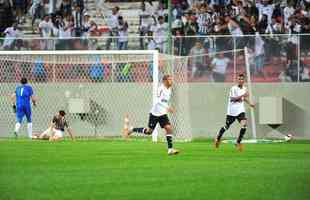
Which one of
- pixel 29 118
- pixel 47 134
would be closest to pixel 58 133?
pixel 47 134

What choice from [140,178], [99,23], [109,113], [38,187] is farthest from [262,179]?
[99,23]

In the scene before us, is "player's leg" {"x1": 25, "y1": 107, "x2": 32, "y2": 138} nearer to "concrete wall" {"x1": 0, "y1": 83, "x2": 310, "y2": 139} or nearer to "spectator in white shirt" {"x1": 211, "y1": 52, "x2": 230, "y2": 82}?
"concrete wall" {"x1": 0, "y1": 83, "x2": 310, "y2": 139}

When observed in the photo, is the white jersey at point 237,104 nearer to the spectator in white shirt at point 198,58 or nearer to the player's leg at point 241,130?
the player's leg at point 241,130

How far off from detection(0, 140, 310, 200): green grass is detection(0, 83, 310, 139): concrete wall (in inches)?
319

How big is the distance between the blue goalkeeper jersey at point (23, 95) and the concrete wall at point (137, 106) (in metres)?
2.03

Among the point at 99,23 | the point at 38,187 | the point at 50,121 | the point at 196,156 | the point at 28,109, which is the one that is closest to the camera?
the point at 38,187

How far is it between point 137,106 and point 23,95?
464 cm

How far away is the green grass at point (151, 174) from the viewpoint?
1410 centimetres

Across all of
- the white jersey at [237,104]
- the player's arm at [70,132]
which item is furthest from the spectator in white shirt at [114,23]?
the white jersey at [237,104]

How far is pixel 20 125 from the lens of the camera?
3462cm

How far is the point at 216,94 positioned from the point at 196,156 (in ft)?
39.5

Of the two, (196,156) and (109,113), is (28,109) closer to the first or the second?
(109,113)

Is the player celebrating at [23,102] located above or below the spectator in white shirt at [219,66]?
below

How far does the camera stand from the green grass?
14.1 meters
